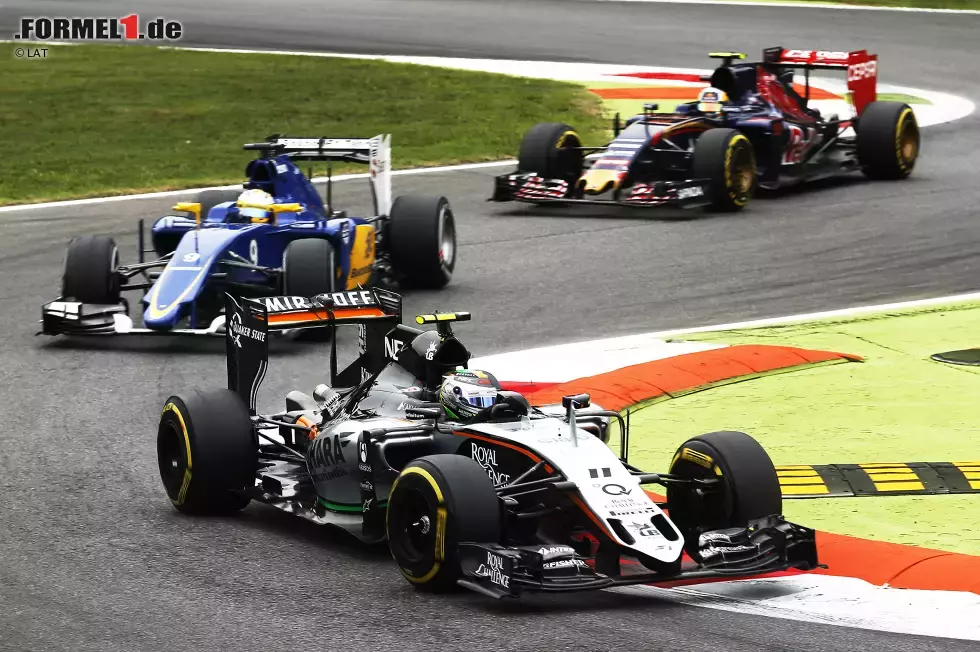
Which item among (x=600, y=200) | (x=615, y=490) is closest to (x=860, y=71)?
(x=600, y=200)

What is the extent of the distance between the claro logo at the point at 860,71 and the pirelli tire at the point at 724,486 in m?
16.0

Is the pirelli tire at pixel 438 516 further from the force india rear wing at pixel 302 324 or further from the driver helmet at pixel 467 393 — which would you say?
the force india rear wing at pixel 302 324

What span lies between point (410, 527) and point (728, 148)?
13.8 m

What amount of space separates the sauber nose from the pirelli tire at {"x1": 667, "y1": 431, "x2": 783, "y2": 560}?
12909 millimetres

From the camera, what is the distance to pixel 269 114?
31.3m

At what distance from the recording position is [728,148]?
2205cm

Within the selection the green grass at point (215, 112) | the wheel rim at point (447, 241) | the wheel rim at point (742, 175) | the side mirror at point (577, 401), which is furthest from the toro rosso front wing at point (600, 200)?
the side mirror at point (577, 401)

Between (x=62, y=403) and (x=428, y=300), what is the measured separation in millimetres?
5274

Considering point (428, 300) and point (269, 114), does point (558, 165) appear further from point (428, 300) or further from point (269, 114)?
point (269, 114)

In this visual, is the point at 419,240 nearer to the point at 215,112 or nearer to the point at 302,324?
the point at 302,324

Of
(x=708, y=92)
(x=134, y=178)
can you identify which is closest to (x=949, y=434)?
(x=708, y=92)

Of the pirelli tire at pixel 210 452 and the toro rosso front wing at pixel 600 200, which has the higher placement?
the toro rosso front wing at pixel 600 200

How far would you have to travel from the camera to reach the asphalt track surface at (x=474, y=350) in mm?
8484

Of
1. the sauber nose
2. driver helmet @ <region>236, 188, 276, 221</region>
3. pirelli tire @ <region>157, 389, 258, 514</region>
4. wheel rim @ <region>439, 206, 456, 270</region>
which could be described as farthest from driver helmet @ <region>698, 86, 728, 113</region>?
pirelli tire @ <region>157, 389, 258, 514</region>
